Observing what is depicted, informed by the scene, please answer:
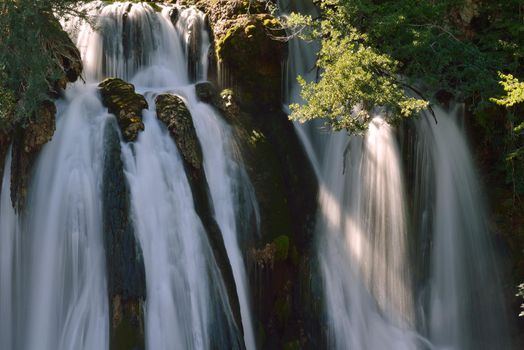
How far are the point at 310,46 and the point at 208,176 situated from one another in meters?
4.86

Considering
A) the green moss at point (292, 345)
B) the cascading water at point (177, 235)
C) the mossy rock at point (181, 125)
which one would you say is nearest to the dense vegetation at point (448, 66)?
the mossy rock at point (181, 125)

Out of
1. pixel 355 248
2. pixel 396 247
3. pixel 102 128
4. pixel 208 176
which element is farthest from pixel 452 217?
pixel 102 128

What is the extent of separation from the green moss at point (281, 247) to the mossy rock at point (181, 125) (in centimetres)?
192

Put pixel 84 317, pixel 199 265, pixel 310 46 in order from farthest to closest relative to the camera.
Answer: pixel 310 46, pixel 199 265, pixel 84 317

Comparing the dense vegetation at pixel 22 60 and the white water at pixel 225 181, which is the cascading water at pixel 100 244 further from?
the dense vegetation at pixel 22 60

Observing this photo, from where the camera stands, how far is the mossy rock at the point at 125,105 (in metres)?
9.26

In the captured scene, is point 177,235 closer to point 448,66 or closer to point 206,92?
point 206,92

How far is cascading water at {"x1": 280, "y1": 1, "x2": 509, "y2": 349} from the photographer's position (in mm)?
10148

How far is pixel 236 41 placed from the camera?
1154 cm

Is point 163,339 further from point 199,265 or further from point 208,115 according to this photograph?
point 208,115

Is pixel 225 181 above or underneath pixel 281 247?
above

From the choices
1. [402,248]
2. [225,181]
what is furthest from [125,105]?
[402,248]

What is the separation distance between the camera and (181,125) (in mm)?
9617

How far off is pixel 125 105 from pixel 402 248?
5.68 m
